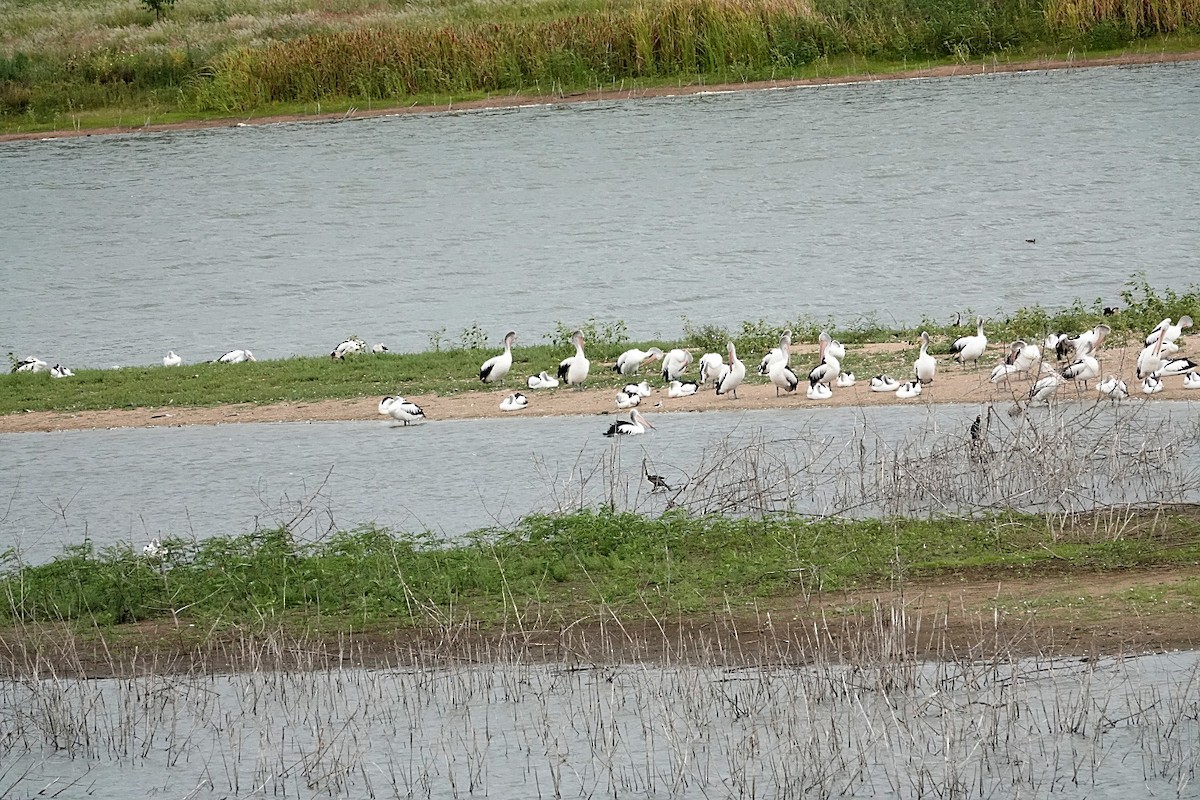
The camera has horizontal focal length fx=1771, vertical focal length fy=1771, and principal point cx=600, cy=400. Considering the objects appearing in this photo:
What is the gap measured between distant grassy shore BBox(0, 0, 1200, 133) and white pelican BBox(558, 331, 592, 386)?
28049 mm

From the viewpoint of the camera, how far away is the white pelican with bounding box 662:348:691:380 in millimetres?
18672

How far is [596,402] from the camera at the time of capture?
723 inches

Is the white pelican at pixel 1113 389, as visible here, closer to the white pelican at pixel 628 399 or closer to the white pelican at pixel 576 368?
the white pelican at pixel 628 399

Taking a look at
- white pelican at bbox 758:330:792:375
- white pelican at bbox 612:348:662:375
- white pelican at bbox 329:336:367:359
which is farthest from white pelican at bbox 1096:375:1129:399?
white pelican at bbox 329:336:367:359

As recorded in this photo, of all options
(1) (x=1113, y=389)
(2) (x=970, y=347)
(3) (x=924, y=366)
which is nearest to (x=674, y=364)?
(3) (x=924, y=366)

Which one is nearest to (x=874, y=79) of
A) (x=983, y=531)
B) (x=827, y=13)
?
(x=827, y=13)

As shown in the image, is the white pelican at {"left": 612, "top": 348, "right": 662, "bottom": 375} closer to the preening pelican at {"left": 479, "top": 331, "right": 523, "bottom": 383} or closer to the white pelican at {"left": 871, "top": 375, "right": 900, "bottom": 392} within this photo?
the preening pelican at {"left": 479, "top": 331, "right": 523, "bottom": 383}

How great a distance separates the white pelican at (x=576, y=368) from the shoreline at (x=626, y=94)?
90.2 ft

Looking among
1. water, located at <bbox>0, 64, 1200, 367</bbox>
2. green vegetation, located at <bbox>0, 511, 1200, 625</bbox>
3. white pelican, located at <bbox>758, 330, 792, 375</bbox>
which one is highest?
green vegetation, located at <bbox>0, 511, 1200, 625</bbox>

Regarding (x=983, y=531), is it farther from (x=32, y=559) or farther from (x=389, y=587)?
(x=32, y=559)

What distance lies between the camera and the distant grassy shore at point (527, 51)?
44688mm

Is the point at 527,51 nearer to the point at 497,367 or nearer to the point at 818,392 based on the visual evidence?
the point at 497,367

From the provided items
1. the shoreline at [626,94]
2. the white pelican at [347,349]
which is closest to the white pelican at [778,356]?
the white pelican at [347,349]

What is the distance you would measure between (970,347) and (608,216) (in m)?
16.8
